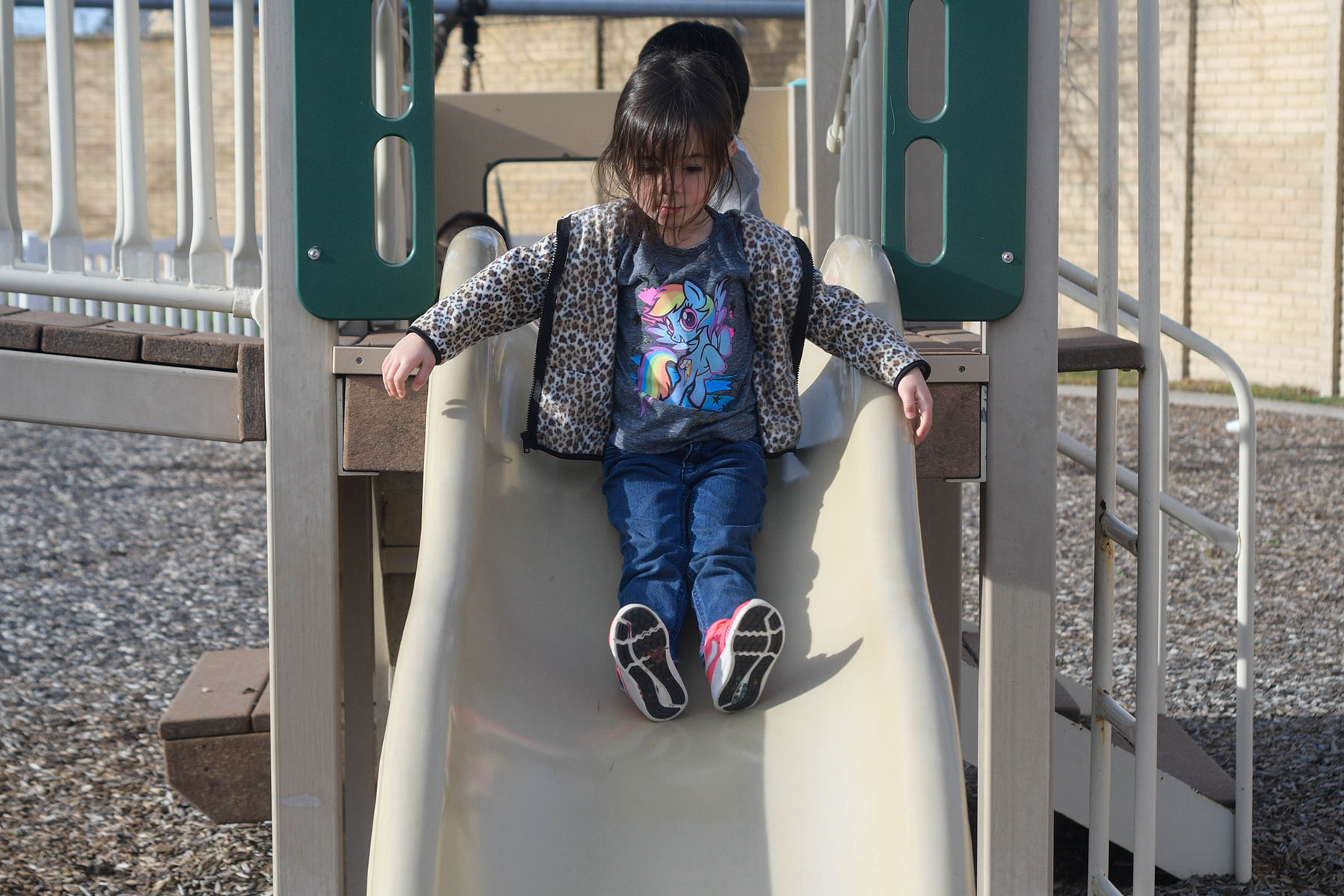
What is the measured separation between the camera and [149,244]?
9.18 ft

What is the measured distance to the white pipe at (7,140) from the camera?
276cm

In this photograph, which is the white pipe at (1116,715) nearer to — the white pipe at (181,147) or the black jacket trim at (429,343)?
the black jacket trim at (429,343)

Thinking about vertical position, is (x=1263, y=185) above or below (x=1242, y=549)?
above

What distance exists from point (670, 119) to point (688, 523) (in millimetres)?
649

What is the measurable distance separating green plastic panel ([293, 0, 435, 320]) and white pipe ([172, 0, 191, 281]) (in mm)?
683

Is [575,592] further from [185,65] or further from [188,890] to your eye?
[188,890]

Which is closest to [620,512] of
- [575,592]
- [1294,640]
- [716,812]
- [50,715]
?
[575,592]

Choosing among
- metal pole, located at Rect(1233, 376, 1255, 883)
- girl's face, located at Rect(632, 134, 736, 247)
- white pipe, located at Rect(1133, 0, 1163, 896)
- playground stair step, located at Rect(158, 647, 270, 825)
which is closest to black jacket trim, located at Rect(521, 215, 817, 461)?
girl's face, located at Rect(632, 134, 736, 247)

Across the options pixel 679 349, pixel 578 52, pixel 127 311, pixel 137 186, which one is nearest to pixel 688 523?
pixel 679 349

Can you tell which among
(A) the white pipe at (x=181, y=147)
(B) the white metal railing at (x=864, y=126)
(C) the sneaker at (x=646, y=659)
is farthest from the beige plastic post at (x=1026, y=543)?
(A) the white pipe at (x=181, y=147)

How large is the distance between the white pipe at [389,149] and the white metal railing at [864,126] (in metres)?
0.90

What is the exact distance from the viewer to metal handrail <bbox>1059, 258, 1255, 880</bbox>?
2.88m

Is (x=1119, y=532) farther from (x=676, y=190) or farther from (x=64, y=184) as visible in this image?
(x=64, y=184)

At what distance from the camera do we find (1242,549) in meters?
2.83
